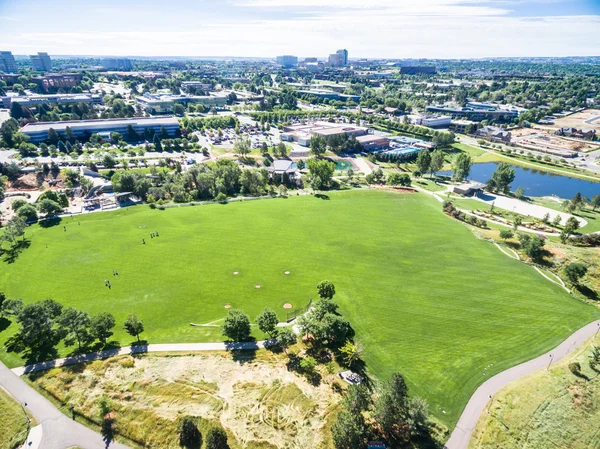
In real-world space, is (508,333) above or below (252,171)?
below

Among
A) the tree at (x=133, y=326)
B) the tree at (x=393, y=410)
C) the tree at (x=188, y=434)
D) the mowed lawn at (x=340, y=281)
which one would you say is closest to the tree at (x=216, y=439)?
the tree at (x=188, y=434)

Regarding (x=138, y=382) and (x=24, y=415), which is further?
(x=138, y=382)

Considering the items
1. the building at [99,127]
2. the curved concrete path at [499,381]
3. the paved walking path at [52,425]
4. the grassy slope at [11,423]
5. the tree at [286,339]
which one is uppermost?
the building at [99,127]

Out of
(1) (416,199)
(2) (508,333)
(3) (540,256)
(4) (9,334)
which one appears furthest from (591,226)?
(4) (9,334)

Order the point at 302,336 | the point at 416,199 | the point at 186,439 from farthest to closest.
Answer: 1. the point at 416,199
2. the point at 302,336
3. the point at 186,439

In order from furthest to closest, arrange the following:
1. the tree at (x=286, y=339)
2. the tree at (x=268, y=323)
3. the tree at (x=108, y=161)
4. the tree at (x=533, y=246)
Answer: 1. the tree at (x=108, y=161)
2. the tree at (x=533, y=246)
3. the tree at (x=268, y=323)
4. the tree at (x=286, y=339)

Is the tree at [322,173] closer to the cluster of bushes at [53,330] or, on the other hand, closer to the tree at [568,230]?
the tree at [568,230]

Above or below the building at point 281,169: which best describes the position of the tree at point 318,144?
above

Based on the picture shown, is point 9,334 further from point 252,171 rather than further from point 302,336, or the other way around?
point 252,171
